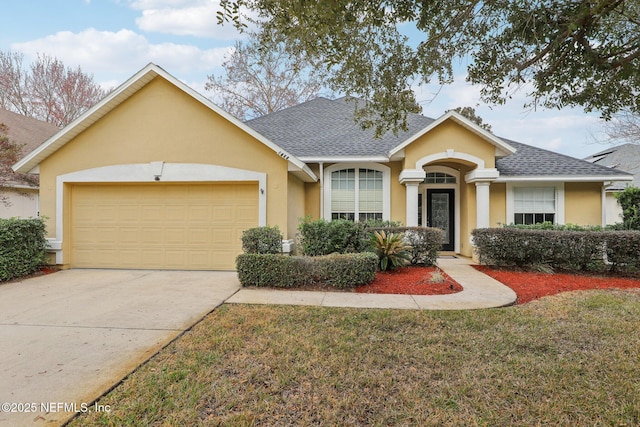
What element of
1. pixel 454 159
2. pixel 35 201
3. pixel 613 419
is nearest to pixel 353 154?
pixel 454 159

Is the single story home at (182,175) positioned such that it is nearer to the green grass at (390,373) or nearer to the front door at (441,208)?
the front door at (441,208)

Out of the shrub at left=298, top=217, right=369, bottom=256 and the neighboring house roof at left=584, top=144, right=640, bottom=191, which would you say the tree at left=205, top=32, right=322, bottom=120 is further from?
the neighboring house roof at left=584, top=144, right=640, bottom=191

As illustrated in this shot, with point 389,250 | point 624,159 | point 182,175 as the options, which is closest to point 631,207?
point 389,250

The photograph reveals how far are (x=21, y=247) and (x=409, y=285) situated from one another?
9197 mm

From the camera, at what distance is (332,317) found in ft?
17.3

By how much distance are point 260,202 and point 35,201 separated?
41.8 ft

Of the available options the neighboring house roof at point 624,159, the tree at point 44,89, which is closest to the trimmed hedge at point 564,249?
the neighboring house roof at point 624,159

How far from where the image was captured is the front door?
488 inches

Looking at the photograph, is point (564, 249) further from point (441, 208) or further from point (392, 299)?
point (392, 299)

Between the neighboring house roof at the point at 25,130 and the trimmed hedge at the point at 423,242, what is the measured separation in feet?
54.5

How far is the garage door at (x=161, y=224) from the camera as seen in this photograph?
9.33 metres

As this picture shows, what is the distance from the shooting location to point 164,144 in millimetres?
9234

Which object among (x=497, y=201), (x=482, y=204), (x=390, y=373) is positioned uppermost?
(x=497, y=201)

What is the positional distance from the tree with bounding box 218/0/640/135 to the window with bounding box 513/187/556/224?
6.25 metres
